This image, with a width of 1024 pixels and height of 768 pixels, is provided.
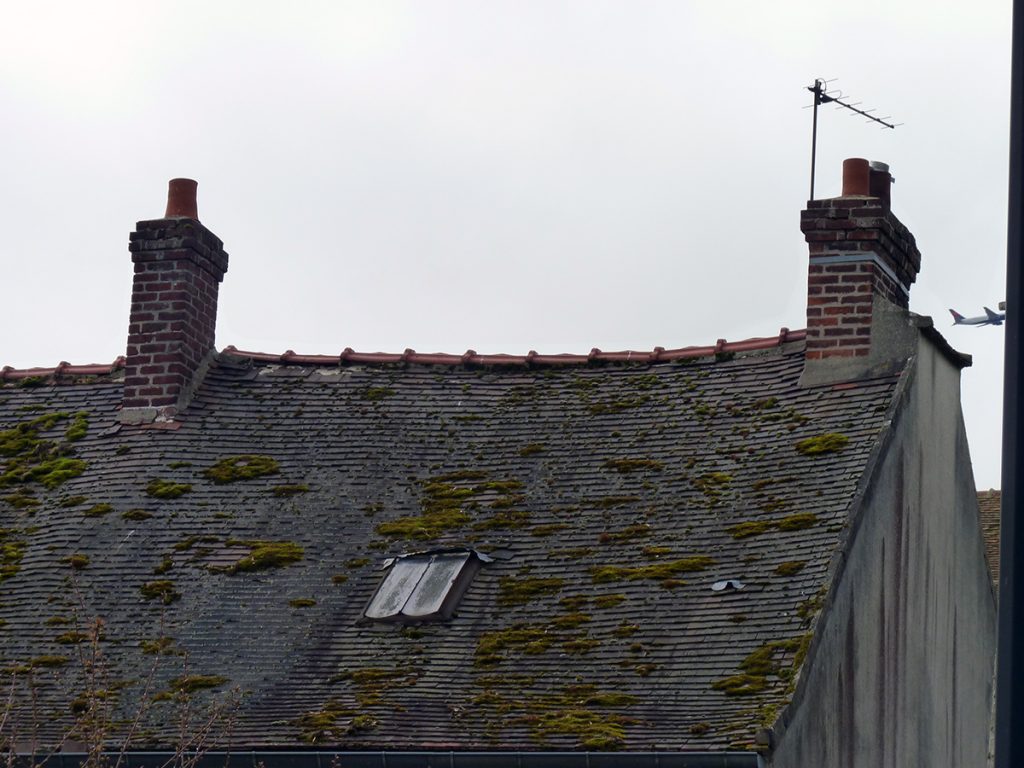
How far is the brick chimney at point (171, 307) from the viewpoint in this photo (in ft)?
51.4

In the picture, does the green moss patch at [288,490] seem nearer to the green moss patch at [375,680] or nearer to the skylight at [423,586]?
the skylight at [423,586]

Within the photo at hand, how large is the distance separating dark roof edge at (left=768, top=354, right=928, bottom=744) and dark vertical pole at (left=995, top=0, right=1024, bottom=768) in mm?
5424

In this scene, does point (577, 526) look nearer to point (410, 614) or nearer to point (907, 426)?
point (410, 614)

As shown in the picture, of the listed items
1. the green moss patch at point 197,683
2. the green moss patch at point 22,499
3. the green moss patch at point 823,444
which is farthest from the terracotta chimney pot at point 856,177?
the green moss patch at point 22,499

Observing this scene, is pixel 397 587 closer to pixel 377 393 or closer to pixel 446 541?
pixel 446 541

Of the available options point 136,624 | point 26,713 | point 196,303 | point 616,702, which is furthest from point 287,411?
point 616,702

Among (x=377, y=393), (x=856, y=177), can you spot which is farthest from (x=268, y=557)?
(x=856, y=177)

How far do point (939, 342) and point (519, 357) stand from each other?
11.5 ft

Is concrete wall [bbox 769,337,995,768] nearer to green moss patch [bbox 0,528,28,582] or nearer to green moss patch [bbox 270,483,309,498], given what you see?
green moss patch [bbox 270,483,309,498]

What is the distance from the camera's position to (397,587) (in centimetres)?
1305

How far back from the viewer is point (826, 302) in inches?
568

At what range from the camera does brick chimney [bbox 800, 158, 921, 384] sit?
1412 centimetres

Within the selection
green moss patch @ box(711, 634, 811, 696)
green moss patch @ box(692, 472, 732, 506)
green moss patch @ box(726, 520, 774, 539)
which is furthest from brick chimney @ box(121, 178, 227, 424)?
green moss patch @ box(711, 634, 811, 696)

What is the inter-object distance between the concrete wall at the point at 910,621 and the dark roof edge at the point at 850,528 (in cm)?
2
